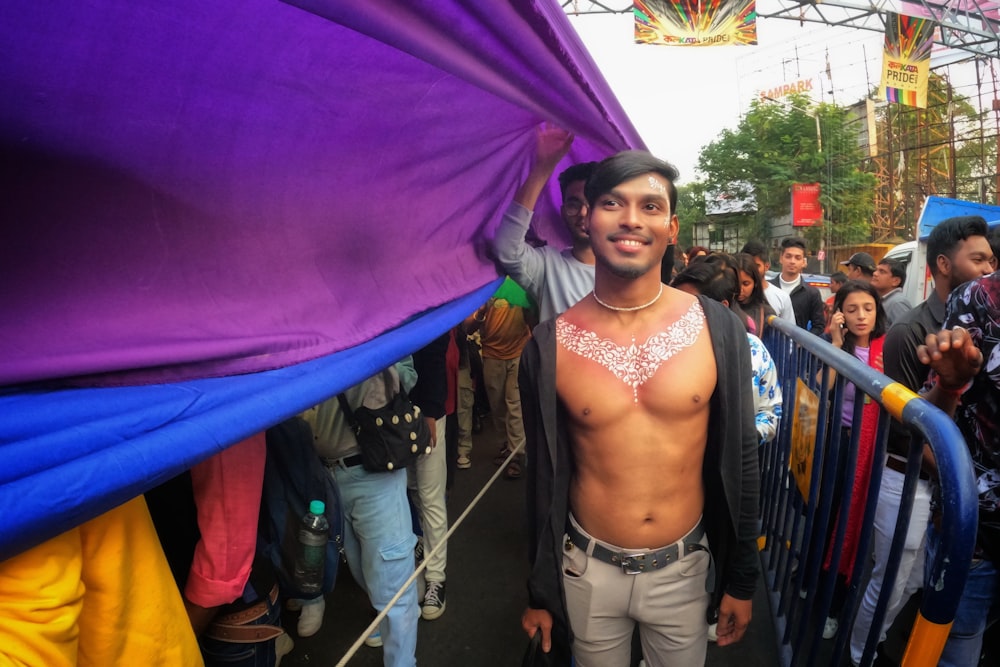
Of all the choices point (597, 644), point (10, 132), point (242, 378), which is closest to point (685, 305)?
point (597, 644)

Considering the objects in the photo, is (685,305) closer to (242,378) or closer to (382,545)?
(242,378)

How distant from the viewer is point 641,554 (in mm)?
1630

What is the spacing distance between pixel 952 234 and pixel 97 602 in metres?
3.38

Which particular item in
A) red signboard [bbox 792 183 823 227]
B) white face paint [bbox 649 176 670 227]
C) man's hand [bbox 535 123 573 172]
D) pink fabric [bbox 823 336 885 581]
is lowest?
red signboard [bbox 792 183 823 227]

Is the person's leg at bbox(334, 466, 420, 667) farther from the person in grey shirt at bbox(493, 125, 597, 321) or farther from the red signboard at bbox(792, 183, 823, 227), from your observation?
the red signboard at bbox(792, 183, 823, 227)

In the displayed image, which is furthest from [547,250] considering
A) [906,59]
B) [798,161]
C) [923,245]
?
[798,161]

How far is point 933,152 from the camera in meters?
31.2

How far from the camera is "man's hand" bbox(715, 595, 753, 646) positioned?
167 cm

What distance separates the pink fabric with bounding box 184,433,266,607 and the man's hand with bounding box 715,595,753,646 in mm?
1440

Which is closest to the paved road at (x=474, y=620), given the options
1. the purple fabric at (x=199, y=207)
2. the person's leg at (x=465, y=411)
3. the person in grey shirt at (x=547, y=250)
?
the person's leg at (x=465, y=411)

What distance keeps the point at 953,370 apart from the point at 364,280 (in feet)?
5.27

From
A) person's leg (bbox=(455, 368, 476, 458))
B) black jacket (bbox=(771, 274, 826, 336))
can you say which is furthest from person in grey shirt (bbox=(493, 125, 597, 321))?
black jacket (bbox=(771, 274, 826, 336))

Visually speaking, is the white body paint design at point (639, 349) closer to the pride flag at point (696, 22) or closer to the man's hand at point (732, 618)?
the man's hand at point (732, 618)

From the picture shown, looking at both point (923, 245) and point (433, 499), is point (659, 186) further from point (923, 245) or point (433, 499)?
point (923, 245)
